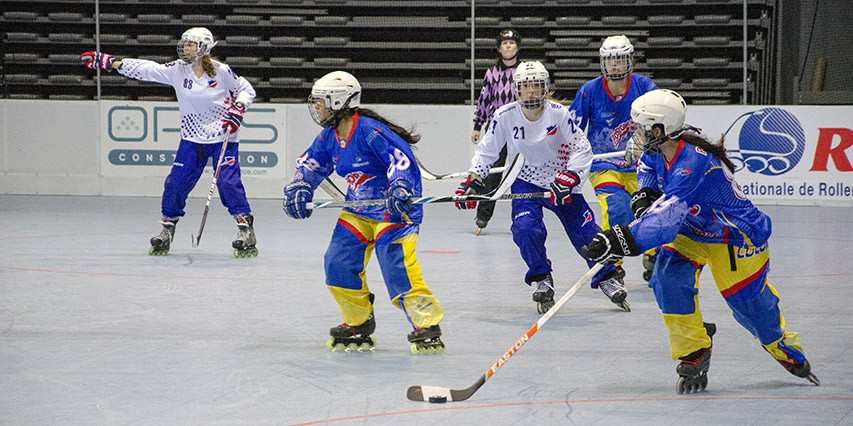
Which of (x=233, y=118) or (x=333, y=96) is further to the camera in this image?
(x=233, y=118)

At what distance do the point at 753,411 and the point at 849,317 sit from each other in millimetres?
2293

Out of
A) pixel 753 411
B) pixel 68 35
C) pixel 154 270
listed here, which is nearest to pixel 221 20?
pixel 68 35

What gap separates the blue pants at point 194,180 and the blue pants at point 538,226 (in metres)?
2.94

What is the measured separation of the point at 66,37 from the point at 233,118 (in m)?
8.10

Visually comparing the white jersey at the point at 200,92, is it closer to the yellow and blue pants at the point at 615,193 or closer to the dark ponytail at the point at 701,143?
the yellow and blue pants at the point at 615,193

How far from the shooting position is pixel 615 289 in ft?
22.3

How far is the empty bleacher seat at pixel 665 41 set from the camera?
16.3m

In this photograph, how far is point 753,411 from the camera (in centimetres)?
447

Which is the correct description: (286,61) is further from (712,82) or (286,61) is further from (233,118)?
(233,118)

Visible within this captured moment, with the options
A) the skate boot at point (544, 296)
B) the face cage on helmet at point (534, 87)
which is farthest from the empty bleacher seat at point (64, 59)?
the skate boot at point (544, 296)

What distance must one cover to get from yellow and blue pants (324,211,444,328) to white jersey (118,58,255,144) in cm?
387

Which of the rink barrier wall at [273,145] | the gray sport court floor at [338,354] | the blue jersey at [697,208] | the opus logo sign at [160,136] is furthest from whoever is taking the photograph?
the opus logo sign at [160,136]

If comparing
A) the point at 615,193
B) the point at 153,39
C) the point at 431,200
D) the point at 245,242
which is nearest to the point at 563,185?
the point at 615,193

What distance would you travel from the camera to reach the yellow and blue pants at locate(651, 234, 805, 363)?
4828 mm
